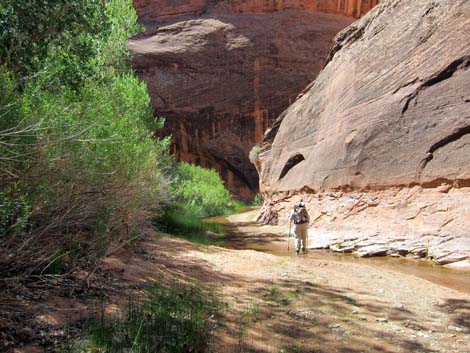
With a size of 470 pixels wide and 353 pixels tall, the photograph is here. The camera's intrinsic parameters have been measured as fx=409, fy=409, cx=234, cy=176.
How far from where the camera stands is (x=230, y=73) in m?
41.2

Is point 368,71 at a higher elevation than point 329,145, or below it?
higher

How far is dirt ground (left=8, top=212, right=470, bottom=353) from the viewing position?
3.98m

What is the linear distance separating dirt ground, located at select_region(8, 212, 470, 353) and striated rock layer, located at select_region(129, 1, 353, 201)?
32.8m

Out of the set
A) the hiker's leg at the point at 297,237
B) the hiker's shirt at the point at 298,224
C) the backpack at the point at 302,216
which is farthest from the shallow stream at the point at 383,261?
the backpack at the point at 302,216

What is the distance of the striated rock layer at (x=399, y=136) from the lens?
10.4 metres

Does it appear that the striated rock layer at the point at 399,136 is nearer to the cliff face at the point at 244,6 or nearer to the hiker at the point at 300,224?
the hiker at the point at 300,224

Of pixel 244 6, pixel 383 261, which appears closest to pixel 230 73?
pixel 244 6

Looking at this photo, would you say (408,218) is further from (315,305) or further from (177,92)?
(177,92)

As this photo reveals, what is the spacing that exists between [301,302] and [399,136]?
8.51 m

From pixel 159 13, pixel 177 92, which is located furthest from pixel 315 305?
pixel 159 13

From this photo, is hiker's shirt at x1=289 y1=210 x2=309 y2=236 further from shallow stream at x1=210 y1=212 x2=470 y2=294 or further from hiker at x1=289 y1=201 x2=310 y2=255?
shallow stream at x1=210 y1=212 x2=470 y2=294

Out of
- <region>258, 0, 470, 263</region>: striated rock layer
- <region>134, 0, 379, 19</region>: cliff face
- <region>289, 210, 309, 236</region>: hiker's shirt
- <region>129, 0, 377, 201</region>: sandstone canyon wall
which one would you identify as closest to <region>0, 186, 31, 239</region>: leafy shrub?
<region>289, 210, 309, 236</region>: hiker's shirt

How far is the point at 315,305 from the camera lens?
212 inches

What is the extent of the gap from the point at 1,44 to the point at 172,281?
385cm
